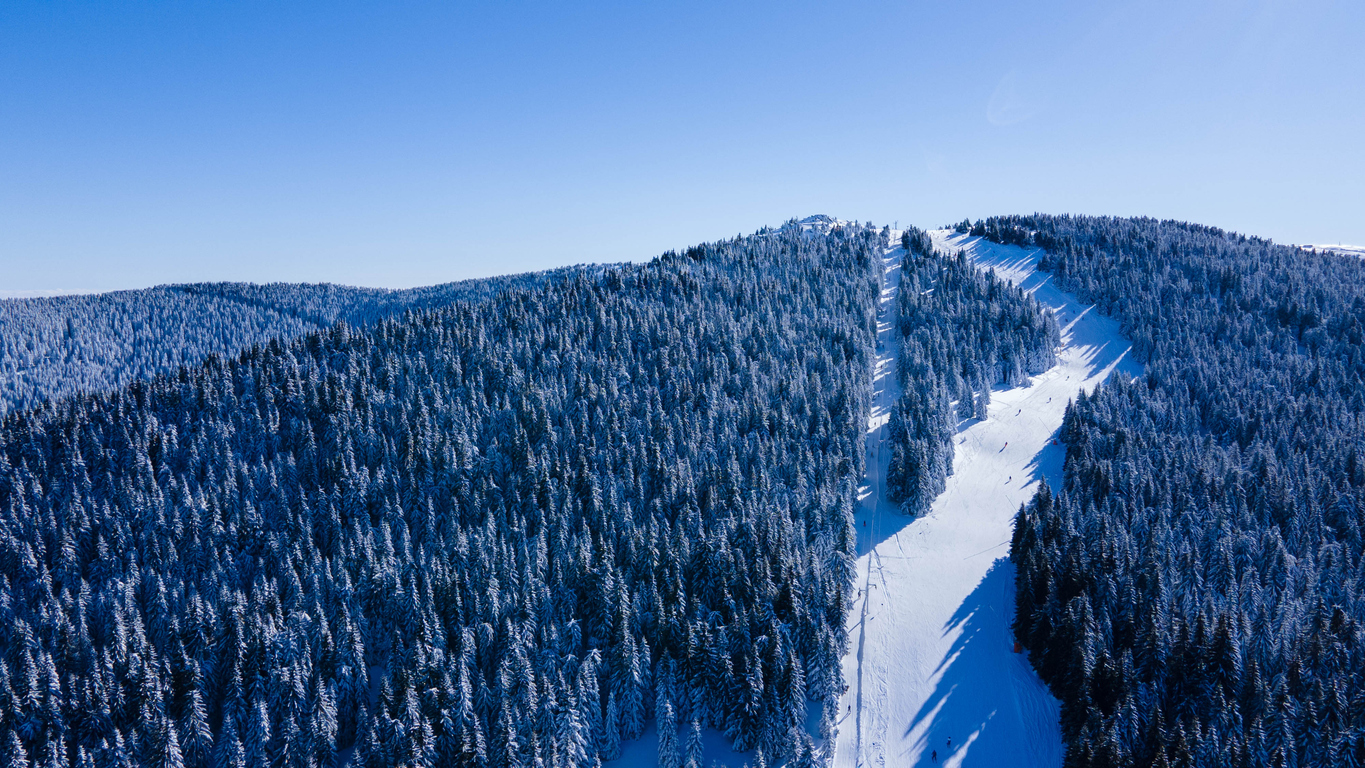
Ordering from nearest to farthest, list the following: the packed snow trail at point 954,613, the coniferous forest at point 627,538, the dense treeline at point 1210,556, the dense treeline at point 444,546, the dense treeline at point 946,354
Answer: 1. the dense treeline at point 1210,556
2. the coniferous forest at point 627,538
3. the packed snow trail at point 954,613
4. the dense treeline at point 444,546
5. the dense treeline at point 946,354

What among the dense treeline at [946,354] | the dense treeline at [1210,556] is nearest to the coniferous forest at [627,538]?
the dense treeline at [1210,556]

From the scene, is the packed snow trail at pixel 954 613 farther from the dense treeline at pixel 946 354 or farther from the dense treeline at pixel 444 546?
the dense treeline at pixel 444 546

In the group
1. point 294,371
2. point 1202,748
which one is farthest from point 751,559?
point 294,371

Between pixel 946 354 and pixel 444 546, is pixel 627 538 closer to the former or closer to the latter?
pixel 444 546

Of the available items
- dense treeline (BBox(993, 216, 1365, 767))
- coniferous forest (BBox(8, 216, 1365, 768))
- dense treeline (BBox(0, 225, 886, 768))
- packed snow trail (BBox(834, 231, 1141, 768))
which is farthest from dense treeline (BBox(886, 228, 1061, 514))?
dense treeline (BBox(993, 216, 1365, 767))

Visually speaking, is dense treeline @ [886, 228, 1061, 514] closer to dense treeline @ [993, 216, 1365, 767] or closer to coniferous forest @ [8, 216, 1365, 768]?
coniferous forest @ [8, 216, 1365, 768]

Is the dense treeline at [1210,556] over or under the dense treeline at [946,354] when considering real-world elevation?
under

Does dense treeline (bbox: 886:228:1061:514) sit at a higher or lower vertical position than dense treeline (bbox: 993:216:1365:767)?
higher
